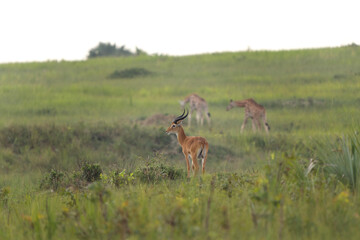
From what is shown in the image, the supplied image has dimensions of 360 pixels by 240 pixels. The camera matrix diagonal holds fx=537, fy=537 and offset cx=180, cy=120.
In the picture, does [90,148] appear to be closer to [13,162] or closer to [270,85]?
[13,162]

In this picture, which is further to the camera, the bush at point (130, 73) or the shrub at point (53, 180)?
the bush at point (130, 73)

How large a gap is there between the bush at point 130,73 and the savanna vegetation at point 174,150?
0.23 feet

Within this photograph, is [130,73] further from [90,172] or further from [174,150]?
[90,172]

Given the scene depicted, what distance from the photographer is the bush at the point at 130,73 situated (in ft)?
116

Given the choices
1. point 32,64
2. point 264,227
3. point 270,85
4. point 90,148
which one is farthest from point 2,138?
point 32,64

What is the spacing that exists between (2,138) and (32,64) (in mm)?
23365

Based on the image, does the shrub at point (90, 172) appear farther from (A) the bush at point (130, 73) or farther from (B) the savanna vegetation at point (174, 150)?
(A) the bush at point (130, 73)

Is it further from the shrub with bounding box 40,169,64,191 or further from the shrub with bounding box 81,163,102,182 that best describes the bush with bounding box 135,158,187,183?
Answer: the shrub with bounding box 40,169,64,191

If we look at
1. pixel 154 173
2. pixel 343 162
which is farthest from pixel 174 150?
pixel 343 162

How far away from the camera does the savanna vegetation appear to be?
216 inches

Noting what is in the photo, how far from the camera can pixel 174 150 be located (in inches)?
674

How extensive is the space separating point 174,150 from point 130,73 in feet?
63.0

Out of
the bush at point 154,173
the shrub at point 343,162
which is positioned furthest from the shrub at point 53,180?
the shrub at point 343,162

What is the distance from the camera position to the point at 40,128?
1823cm
